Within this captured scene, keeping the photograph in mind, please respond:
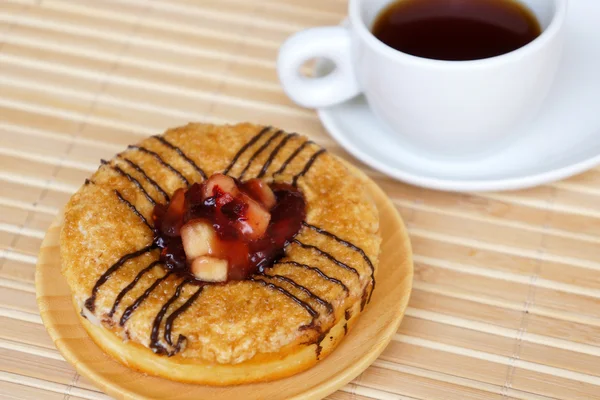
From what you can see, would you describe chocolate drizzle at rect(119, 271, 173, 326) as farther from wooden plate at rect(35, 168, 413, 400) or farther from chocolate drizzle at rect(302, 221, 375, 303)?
chocolate drizzle at rect(302, 221, 375, 303)

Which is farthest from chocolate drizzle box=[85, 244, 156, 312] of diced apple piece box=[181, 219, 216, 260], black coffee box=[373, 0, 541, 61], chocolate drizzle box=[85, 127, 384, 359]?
black coffee box=[373, 0, 541, 61]

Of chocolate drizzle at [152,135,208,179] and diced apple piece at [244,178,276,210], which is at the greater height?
chocolate drizzle at [152,135,208,179]

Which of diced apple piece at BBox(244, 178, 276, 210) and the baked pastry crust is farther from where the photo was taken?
diced apple piece at BBox(244, 178, 276, 210)

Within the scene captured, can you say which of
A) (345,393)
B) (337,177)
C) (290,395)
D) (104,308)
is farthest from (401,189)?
(104,308)

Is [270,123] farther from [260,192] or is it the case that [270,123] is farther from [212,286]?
[212,286]

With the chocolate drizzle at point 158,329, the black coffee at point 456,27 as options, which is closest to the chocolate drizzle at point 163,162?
the chocolate drizzle at point 158,329

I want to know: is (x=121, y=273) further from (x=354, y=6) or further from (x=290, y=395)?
(x=354, y=6)

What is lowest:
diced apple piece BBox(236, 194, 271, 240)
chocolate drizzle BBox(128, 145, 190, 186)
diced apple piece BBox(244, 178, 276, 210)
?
diced apple piece BBox(236, 194, 271, 240)
